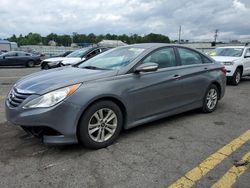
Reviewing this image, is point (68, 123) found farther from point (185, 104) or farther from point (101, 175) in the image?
point (185, 104)

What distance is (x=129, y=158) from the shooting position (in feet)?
12.4

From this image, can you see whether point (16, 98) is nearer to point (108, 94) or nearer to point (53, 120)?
point (53, 120)

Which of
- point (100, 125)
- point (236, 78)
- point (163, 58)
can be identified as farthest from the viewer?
point (236, 78)

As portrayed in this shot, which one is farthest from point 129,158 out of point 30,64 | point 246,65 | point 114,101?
point 30,64

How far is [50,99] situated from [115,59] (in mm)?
1615

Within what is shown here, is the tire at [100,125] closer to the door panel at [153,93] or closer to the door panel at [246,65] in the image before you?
the door panel at [153,93]

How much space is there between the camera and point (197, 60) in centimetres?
591

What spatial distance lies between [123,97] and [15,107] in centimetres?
153

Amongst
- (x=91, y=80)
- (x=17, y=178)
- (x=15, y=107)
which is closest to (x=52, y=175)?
(x=17, y=178)

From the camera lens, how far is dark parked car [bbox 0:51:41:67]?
2200 centimetres

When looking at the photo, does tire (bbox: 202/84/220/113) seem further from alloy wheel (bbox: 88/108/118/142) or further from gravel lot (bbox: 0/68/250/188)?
alloy wheel (bbox: 88/108/118/142)


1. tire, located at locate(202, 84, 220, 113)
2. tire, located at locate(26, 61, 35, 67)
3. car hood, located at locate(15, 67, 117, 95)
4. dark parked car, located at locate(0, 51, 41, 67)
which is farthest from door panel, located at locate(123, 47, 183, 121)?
tire, located at locate(26, 61, 35, 67)

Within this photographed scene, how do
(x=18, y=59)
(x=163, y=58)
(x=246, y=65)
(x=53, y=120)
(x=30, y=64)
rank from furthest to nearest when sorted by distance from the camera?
(x=30, y=64)
(x=18, y=59)
(x=246, y=65)
(x=163, y=58)
(x=53, y=120)

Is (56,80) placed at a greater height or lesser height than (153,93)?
greater
